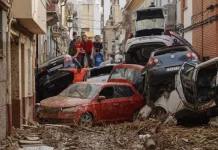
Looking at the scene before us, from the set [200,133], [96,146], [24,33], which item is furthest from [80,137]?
[24,33]

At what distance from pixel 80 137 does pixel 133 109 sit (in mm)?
5111

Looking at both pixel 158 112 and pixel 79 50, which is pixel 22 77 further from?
pixel 79 50

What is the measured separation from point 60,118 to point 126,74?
4295 millimetres

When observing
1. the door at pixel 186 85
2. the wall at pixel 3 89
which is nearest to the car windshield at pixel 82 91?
the door at pixel 186 85

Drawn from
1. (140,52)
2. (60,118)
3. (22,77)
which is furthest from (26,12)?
(140,52)

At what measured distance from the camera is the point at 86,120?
13.2 m

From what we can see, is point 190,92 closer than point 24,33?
Yes

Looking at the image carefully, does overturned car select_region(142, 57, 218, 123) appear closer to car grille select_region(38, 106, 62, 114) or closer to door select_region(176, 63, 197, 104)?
door select_region(176, 63, 197, 104)

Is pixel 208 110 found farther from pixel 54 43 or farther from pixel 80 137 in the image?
pixel 54 43

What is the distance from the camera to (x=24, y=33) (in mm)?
13148

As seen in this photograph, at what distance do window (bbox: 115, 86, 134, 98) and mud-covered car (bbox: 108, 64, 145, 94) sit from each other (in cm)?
84

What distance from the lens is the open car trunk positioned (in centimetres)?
1938

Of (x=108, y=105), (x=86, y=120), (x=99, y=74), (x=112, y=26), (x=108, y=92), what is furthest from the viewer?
(x=112, y=26)

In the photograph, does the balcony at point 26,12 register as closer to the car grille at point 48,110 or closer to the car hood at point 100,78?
the car grille at point 48,110
